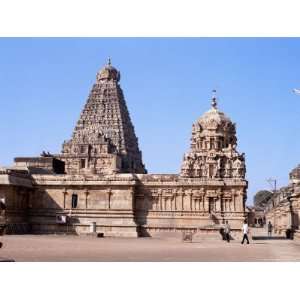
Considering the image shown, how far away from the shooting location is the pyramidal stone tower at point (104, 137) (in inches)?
2916

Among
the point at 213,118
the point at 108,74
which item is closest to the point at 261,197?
the point at 108,74

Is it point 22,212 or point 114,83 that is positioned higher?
point 114,83

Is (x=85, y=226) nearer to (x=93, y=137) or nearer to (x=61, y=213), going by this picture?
(x=61, y=213)

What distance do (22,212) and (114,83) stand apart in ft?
113

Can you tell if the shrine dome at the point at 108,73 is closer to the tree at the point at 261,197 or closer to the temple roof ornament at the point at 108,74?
the temple roof ornament at the point at 108,74

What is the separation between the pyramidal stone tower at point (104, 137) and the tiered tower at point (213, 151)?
12.9 m

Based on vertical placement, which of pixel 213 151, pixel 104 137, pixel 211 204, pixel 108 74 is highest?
pixel 108 74

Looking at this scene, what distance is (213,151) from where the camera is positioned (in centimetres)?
6147

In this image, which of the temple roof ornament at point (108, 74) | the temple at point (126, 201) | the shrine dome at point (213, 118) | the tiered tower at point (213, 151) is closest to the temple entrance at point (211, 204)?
the temple at point (126, 201)

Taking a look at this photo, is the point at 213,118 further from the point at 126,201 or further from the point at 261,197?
the point at 261,197

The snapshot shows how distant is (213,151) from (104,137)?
1981 centimetres
